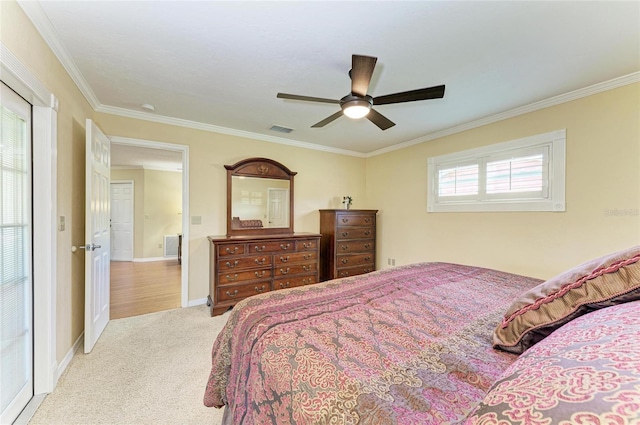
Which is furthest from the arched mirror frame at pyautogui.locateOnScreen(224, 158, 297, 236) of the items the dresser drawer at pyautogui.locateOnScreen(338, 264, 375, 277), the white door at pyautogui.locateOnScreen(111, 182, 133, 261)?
the white door at pyautogui.locateOnScreen(111, 182, 133, 261)

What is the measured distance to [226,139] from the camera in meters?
3.79

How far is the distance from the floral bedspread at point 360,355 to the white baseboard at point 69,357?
1.48 m

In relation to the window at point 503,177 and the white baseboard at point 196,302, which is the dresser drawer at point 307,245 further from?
the window at point 503,177

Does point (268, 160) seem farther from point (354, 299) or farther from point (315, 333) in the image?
point (315, 333)

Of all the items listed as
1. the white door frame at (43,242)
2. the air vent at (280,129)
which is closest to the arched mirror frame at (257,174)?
the air vent at (280,129)

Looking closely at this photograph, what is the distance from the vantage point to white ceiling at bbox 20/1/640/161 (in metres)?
1.58

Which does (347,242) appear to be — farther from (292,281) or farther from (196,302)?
(196,302)

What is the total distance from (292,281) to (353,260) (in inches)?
48.3

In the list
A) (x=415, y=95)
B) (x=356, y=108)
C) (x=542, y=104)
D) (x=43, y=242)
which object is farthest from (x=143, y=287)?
(x=542, y=104)

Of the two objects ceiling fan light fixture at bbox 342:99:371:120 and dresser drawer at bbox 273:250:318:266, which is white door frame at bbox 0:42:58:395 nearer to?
ceiling fan light fixture at bbox 342:99:371:120

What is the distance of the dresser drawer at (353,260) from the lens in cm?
427

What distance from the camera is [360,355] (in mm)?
928

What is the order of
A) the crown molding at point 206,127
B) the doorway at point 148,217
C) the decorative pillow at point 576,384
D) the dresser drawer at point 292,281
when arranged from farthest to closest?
the doorway at point 148,217
the dresser drawer at point 292,281
the crown molding at point 206,127
the decorative pillow at point 576,384

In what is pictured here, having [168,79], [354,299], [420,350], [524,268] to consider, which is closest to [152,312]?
[168,79]
